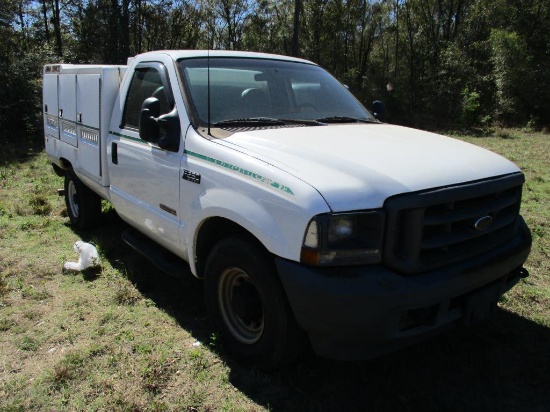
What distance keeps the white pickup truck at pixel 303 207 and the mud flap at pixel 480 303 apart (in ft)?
0.04

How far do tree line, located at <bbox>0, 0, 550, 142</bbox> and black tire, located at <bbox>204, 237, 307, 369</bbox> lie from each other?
12.1 meters

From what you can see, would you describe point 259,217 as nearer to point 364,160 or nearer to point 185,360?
point 364,160

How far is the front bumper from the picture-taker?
2.30 m

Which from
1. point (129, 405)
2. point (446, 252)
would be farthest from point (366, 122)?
point (129, 405)

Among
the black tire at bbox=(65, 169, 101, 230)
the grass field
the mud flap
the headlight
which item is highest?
the headlight

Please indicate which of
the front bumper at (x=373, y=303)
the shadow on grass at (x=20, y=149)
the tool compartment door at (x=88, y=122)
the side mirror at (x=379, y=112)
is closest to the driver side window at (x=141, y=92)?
the tool compartment door at (x=88, y=122)

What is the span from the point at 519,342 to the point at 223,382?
6.90 ft

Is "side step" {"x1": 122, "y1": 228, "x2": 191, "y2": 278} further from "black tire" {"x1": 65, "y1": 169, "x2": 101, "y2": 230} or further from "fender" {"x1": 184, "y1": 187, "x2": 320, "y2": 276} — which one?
"black tire" {"x1": 65, "y1": 169, "x2": 101, "y2": 230}

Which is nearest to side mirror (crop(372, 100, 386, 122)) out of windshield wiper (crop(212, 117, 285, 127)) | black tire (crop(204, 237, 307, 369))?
windshield wiper (crop(212, 117, 285, 127))

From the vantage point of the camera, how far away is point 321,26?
32500 mm

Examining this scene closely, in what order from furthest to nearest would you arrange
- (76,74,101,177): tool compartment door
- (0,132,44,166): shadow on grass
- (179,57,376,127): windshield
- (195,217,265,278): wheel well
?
(0,132,44,166): shadow on grass → (76,74,101,177): tool compartment door → (179,57,376,127): windshield → (195,217,265,278): wheel well

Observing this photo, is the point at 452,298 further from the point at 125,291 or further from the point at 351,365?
the point at 125,291

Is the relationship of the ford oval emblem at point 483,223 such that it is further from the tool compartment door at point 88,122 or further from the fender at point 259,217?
the tool compartment door at point 88,122

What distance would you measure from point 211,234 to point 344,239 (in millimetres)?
1127
